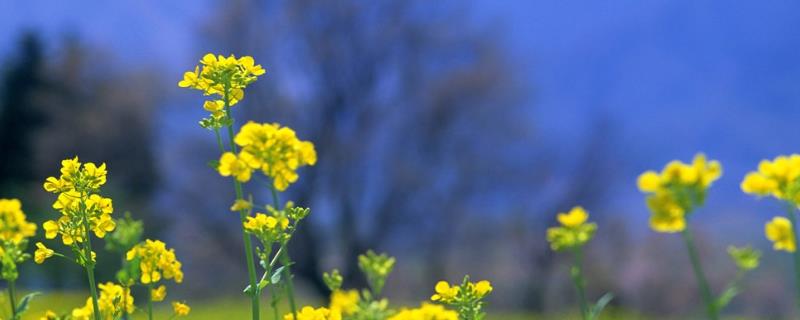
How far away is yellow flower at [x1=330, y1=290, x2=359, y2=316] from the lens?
4.41 feet

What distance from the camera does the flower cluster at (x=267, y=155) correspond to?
150 cm

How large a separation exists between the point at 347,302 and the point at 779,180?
101 centimetres

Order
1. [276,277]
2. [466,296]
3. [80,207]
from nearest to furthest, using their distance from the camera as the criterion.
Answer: [276,277] < [466,296] < [80,207]

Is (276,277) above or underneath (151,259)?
underneath

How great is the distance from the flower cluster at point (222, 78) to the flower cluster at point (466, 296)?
61cm

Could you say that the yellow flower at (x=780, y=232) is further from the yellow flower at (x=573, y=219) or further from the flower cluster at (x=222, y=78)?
the flower cluster at (x=222, y=78)

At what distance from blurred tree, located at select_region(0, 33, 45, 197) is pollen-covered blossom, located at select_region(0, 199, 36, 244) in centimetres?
2305

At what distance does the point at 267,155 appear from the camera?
4.92 feet

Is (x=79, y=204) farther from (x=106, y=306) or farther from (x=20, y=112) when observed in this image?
(x=20, y=112)

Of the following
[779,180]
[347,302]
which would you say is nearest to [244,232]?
[347,302]

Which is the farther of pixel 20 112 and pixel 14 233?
pixel 20 112

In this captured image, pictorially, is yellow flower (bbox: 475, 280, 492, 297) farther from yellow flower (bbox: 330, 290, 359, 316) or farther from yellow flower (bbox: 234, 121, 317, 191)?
yellow flower (bbox: 234, 121, 317, 191)

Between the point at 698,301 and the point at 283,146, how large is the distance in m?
19.8

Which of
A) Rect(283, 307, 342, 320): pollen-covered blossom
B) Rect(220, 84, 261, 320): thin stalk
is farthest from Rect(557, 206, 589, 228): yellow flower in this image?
Rect(220, 84, 261, 320): thin stalk
